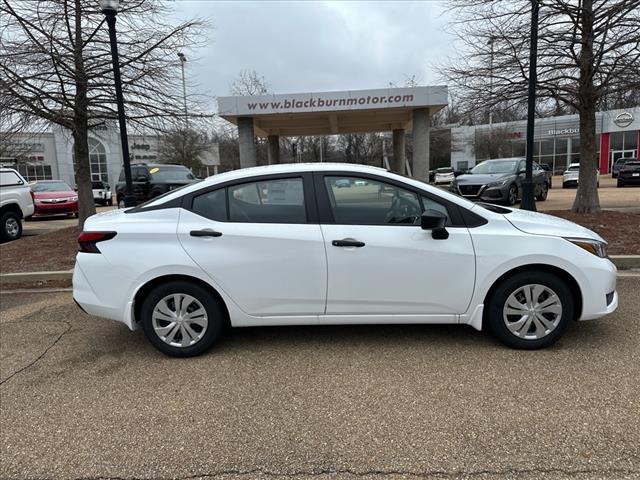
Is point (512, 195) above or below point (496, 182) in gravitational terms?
below

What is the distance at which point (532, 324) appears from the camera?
12.6ft

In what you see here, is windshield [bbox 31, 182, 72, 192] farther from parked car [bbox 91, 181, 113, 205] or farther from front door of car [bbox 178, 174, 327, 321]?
front door of car [bbox 178, 174, 327, 321]

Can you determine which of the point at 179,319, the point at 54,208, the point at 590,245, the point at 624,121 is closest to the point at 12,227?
the point at 54,208

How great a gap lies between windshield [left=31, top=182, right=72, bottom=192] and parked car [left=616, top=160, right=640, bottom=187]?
1031 inches

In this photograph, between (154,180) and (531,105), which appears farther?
(154,180)

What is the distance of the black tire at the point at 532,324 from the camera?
148 inches

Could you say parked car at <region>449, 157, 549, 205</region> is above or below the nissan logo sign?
below

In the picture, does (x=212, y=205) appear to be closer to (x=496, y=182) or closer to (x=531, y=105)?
(x=531, y=105)

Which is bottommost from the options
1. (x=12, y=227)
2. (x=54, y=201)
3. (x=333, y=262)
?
(x=12, y=227)

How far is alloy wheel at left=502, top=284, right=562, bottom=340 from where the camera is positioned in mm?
3783

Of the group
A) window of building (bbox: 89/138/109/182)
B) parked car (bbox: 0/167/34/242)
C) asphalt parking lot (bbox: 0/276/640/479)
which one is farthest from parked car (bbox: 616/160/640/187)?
window of building (bbox: 89/138/109/182)

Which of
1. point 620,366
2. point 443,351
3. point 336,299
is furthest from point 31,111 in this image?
point 620,366

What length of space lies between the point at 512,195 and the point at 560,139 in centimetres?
3682

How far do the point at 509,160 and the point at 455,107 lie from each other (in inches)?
207
